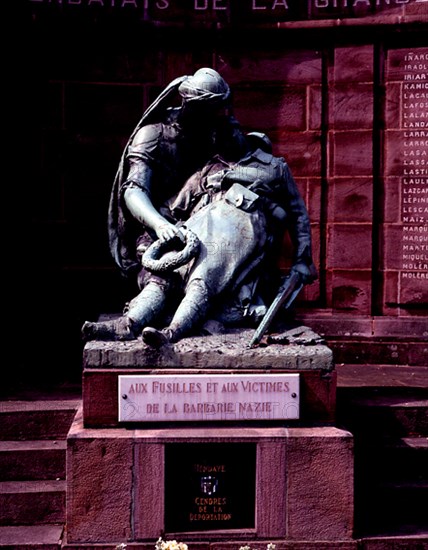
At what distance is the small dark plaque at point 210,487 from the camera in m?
4.80

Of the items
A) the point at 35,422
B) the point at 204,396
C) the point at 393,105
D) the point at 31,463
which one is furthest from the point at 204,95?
the point at 393,105

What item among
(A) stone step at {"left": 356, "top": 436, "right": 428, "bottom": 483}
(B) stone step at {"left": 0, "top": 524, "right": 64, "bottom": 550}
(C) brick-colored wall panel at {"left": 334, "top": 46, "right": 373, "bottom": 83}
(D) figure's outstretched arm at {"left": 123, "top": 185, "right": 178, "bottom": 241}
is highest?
(C) brick-colored wall panel at {"left": 334, "top": 46, "right": 373, "bottom": 83}

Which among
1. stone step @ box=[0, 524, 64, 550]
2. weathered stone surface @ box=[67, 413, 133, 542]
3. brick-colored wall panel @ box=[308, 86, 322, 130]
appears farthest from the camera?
brick-colored wall panel @ box=[308, 86, 322, 130]

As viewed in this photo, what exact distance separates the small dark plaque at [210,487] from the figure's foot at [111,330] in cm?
76

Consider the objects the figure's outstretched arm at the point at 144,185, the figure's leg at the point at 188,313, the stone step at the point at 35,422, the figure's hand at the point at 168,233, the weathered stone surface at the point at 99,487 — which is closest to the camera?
the weathered stone surface at the point at 99,487

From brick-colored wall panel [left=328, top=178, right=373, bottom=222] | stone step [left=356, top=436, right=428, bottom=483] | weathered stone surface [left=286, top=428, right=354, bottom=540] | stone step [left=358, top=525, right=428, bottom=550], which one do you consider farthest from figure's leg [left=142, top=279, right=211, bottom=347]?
brick-colored wall panel [left=328, top=178, right=373, bottom=222]

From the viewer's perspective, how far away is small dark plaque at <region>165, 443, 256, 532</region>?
480cm

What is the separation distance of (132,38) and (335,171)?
8.07 ft

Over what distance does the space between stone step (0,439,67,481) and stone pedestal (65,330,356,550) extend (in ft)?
2.38

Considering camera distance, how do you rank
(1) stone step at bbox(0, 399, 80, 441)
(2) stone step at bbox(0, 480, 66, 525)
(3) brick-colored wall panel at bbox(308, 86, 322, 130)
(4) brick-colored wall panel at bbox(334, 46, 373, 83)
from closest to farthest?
1. (2) stone step at bbox(0, 480, 66, 525)
2. (1) stone step at bbox(0, 399, 80, 441)
3. (4) brick-colored wall panel at bbox(334, 46, 373, 83)
4. (3) brick-colored wall panel at bbox(308, 86, 322, 130)

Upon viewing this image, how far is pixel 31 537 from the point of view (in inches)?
195

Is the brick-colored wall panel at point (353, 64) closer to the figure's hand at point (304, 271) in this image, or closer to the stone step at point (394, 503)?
the figure's hand at point (304, 271)

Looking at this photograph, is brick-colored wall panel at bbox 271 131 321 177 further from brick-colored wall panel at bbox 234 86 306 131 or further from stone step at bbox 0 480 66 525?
stone step at bbox 0 480 66 525

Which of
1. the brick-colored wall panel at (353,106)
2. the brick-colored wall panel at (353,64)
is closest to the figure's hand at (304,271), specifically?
the brick-colored wall panel at (353,106)
